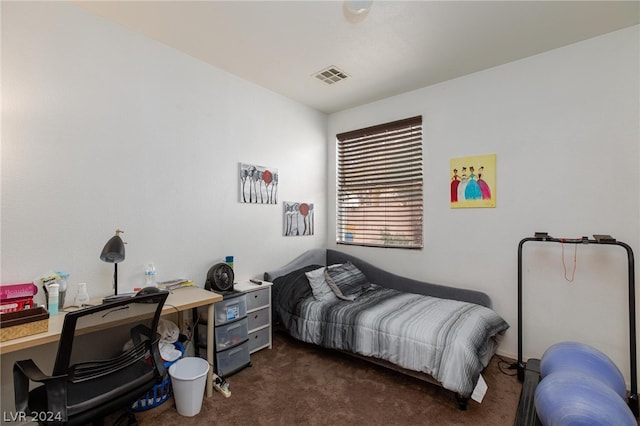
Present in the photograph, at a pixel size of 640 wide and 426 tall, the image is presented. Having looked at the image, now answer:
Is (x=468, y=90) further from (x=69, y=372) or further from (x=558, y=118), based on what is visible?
(x=69, y=372)

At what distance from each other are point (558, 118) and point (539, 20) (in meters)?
0.82

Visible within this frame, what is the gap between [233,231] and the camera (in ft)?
10.1

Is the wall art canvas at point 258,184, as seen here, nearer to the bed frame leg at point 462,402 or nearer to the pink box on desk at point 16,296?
the pink box on desk at point 16,296

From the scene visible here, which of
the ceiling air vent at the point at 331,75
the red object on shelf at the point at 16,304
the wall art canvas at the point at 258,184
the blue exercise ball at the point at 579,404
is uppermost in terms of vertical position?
the ceiling air vent at the point at 331,75

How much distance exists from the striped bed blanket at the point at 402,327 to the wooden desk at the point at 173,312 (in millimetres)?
951

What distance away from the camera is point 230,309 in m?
2.56

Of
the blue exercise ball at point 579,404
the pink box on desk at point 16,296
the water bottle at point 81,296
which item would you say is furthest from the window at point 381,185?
the pink box on desk at point 16,296

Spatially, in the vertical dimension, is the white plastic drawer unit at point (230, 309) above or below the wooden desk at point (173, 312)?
below

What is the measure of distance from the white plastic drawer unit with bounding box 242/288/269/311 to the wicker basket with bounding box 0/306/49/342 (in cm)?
144

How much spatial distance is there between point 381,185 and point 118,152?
2.69 metres

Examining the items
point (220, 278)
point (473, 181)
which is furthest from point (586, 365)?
point (220, 278)

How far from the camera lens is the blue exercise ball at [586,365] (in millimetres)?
1780

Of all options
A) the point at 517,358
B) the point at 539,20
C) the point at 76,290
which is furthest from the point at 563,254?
the point at 76,290

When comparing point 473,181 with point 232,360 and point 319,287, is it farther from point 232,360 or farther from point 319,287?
point 232,360
